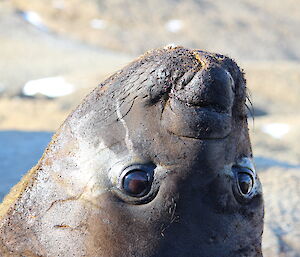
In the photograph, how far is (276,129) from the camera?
9242 millimetres

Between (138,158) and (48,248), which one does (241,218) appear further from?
(48,248)

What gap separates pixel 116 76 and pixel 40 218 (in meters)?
0.46

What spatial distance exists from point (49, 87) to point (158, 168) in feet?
33.6

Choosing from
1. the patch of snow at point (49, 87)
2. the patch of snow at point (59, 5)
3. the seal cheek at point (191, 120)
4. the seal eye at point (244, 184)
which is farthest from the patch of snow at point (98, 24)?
the seal cheek at point (191, 120)

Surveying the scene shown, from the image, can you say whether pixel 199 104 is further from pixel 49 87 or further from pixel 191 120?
pixel 49 87

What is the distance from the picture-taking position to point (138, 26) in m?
17.6

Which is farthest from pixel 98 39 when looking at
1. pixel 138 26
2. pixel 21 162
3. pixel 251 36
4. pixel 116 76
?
pixel 116 76

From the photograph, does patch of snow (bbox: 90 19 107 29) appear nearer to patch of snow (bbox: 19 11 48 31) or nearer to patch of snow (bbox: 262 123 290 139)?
patch of snow (bbox: 19 11 48 31)

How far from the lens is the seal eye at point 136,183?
1.74m

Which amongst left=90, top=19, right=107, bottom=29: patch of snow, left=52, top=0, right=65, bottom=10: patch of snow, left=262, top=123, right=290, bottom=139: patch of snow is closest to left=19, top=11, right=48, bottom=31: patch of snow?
left=52, top=0, right=65, bottom=10: patch of snow

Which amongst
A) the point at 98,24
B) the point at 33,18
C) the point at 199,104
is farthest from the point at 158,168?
the point at 33,18

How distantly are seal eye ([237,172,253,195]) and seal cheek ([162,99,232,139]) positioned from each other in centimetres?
18

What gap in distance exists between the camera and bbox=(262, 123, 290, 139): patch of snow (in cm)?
898

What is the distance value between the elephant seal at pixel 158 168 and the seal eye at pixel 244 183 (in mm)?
15
